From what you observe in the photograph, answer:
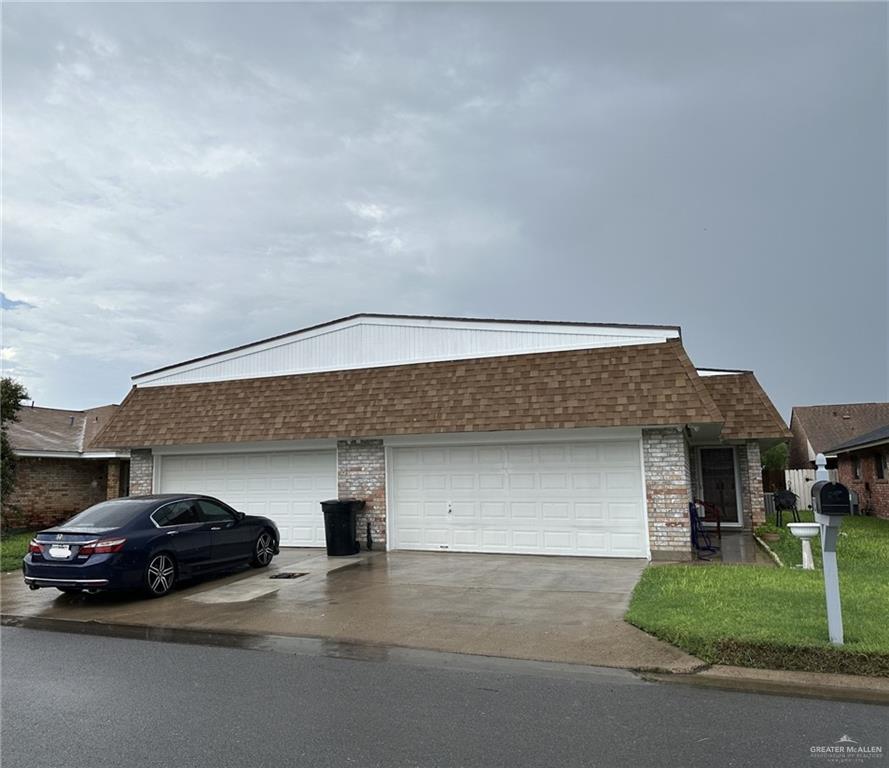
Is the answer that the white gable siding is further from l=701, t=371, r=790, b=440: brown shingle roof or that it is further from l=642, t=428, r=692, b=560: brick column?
l=701, t=371, r=790, b=440: brown shingle roof

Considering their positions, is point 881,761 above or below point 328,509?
below

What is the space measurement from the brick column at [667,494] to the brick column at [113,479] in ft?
55.6

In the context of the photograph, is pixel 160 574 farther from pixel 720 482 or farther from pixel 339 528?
pixel 720 482

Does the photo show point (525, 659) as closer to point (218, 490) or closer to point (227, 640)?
point (227, 640)

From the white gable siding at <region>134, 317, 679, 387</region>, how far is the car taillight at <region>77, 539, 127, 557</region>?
23.0ft

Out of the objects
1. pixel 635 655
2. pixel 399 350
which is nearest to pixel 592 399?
pixel 399 350

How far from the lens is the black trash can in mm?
13117

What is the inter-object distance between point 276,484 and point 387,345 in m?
4.06

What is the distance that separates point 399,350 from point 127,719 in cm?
1049

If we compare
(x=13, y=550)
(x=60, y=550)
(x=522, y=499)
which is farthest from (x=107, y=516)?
(x=13, y=550)

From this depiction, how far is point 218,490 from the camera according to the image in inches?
609

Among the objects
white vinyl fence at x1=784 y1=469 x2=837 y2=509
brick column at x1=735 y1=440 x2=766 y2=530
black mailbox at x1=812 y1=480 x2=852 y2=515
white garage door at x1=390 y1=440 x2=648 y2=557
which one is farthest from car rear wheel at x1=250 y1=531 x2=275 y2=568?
white vinyl fence at x1=784 y1=469 x2=837 y2=509

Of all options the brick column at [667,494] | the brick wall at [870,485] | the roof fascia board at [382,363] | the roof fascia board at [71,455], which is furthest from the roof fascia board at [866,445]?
the roof fascia board at [71,455]

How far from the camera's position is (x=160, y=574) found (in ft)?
31.3
